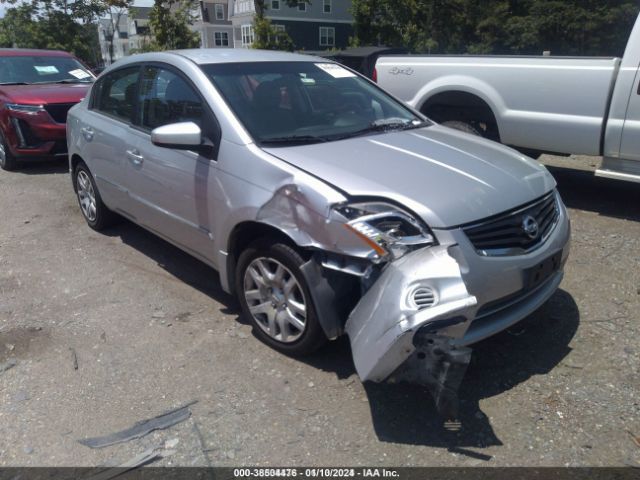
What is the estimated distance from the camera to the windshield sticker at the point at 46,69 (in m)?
9.41

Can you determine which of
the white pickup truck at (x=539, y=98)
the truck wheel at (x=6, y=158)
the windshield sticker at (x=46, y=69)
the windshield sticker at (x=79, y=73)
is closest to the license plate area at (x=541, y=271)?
the white pickup truck at (x=539, y=98)

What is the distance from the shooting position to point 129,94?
4758mm

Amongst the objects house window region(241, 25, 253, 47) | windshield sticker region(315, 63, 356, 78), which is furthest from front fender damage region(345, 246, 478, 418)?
house window region(241, 25, 253, 47)

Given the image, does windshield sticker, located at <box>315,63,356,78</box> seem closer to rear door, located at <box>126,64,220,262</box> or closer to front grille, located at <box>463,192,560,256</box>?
rear door, located at <box>126,64,220,262</box>

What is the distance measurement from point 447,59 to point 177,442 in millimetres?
5626

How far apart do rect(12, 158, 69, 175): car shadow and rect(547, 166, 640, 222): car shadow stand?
23.3 ft

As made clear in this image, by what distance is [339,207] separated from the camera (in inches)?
114

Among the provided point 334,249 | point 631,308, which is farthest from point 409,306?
point 631,308

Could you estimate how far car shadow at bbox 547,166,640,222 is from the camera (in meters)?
6.13

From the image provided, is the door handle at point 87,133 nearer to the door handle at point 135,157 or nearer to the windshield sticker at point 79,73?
the door handle at point 135,157

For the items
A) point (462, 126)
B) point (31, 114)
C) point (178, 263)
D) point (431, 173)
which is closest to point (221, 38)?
point (31, 114)

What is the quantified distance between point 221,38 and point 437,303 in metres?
63.4

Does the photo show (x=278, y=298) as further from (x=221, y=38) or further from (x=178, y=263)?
(x=221, y=38)

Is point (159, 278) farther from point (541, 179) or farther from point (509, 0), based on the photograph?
point (509, 0)
